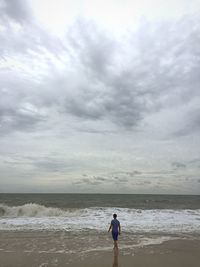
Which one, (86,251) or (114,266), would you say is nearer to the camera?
(114,266)

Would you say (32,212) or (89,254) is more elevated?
(32,212)

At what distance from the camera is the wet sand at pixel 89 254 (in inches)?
413

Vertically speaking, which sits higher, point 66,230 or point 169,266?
point 66,230

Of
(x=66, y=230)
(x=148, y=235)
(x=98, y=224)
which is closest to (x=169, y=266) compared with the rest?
(x=148, y=235)

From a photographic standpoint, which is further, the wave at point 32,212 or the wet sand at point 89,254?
the wave at point 32,212

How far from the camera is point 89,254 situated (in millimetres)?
11711

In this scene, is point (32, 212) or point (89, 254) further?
point (32, 212)

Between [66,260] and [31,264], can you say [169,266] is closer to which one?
[66,260]

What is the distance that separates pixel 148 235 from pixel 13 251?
24.8ft

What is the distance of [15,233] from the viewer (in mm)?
16625

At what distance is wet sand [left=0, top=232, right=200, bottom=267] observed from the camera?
413 inches

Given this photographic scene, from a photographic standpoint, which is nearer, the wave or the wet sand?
the wet sand

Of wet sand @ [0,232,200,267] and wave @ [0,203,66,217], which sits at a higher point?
wave @ [0,203,66,217]

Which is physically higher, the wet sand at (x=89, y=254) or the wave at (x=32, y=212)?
the wave at (x=32, y=212)
